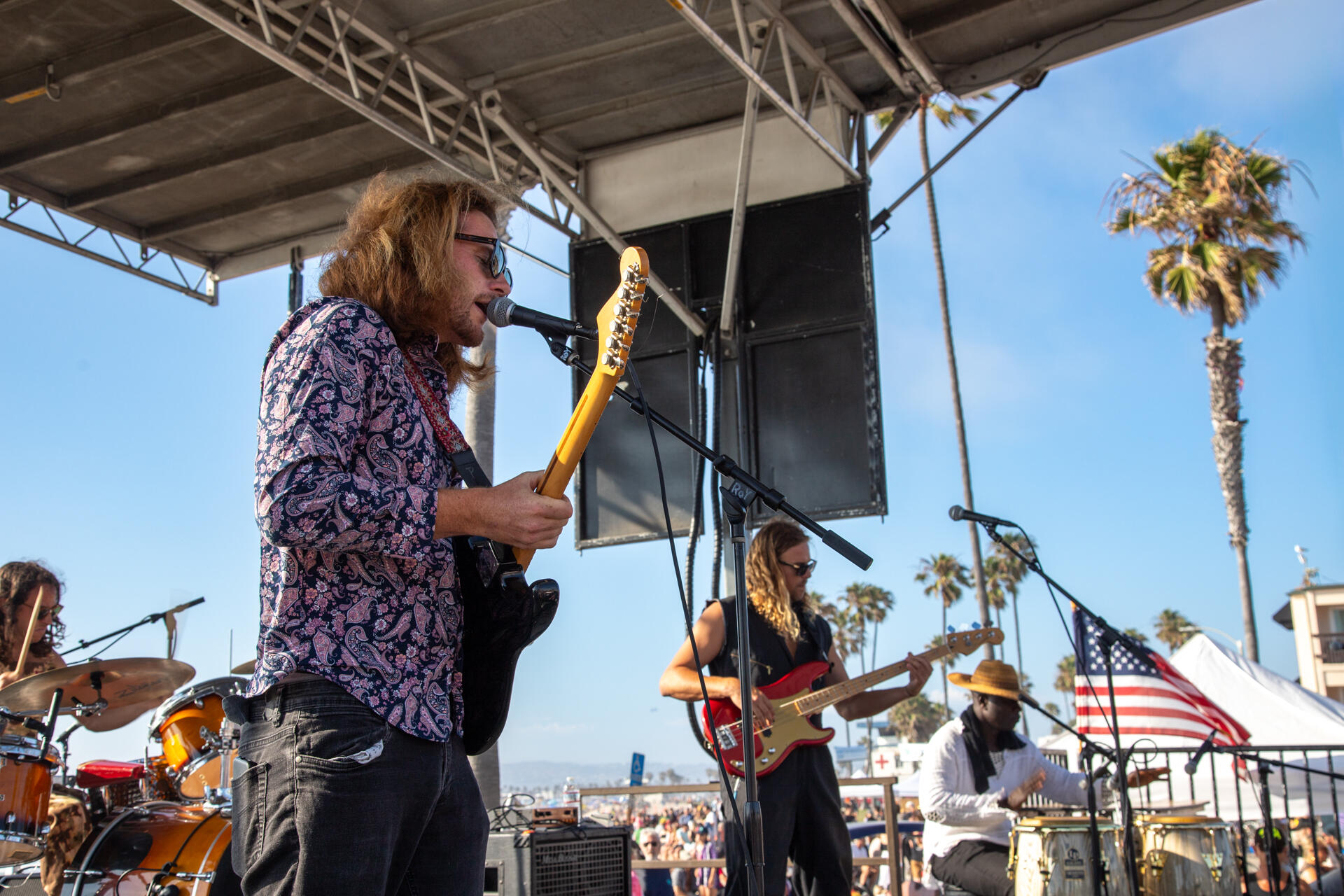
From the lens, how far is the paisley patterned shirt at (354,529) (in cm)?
168

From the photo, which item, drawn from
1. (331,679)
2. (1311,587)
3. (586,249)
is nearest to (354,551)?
(331,679)

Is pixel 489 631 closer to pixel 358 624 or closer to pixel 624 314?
pixel 358 624

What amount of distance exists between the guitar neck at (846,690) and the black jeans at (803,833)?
0.79 ft

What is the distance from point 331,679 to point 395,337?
68 centimetres

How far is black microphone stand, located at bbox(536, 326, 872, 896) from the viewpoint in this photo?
2646 mm

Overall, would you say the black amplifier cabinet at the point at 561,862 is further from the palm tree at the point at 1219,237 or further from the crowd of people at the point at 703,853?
the palm tree at the point at 1219,237

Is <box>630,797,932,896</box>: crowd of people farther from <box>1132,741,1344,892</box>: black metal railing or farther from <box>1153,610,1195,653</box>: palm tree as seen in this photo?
<box>1153,610,1195,653</box>: palm tree

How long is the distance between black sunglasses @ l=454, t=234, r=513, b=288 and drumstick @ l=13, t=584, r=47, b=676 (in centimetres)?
403

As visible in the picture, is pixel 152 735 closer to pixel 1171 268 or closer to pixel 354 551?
pixel 354 551

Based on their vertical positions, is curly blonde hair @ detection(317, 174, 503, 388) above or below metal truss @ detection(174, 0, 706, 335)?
below

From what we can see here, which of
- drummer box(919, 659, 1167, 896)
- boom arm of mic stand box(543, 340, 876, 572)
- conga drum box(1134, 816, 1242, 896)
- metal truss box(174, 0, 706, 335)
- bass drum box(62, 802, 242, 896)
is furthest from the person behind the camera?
metal truss box(174, 0, 706, 335)

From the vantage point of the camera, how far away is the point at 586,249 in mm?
8117

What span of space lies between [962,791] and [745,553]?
3.42 meters

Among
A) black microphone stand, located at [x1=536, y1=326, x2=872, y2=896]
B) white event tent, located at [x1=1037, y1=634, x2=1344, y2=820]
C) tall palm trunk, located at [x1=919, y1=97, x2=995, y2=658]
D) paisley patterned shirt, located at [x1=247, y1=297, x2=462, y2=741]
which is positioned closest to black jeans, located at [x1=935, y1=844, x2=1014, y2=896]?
black microphone stand, located at [x1=536, y1=326, x2=872, y2=896]
